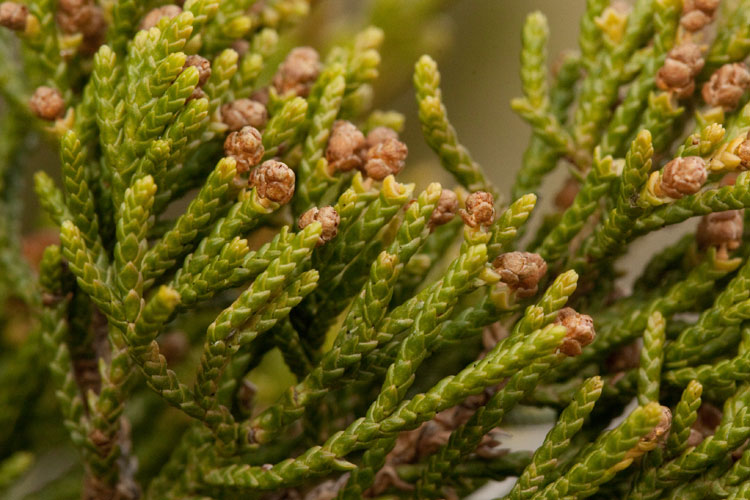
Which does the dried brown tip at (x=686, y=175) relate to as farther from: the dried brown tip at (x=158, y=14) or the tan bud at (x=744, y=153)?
the dried brown tip at (x=158, y=14)

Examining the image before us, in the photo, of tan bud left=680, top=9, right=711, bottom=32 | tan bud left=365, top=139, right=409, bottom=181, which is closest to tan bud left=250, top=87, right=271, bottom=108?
tan bud left=365, top=139, right=409, bottom=181

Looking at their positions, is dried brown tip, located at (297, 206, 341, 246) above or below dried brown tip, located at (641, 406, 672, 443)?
above

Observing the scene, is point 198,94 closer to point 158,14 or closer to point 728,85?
point 158,14

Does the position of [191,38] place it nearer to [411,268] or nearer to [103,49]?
[103,49]

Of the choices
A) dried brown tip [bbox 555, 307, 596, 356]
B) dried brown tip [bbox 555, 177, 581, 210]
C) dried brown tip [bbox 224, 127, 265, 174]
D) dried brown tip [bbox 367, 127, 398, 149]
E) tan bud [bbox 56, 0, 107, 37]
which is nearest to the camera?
dried brown tip [bbox 555, 307, 596, 356]

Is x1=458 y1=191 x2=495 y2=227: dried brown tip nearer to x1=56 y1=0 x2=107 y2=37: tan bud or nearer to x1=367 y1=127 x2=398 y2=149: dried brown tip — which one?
Answer: x1=367 y1=127 x2=398 y2=149: dried brown tip

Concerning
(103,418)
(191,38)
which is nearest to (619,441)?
(103,418)

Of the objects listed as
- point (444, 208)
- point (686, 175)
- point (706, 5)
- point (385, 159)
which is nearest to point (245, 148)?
point (385, 159)

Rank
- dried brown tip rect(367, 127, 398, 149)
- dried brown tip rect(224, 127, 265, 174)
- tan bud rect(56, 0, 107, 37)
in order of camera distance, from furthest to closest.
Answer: tan bud rect(56, 0, 107, 37), dried brown tip rect(367, 127, 398, 149), dried brown tip rect(224, 127, 265, 174)
